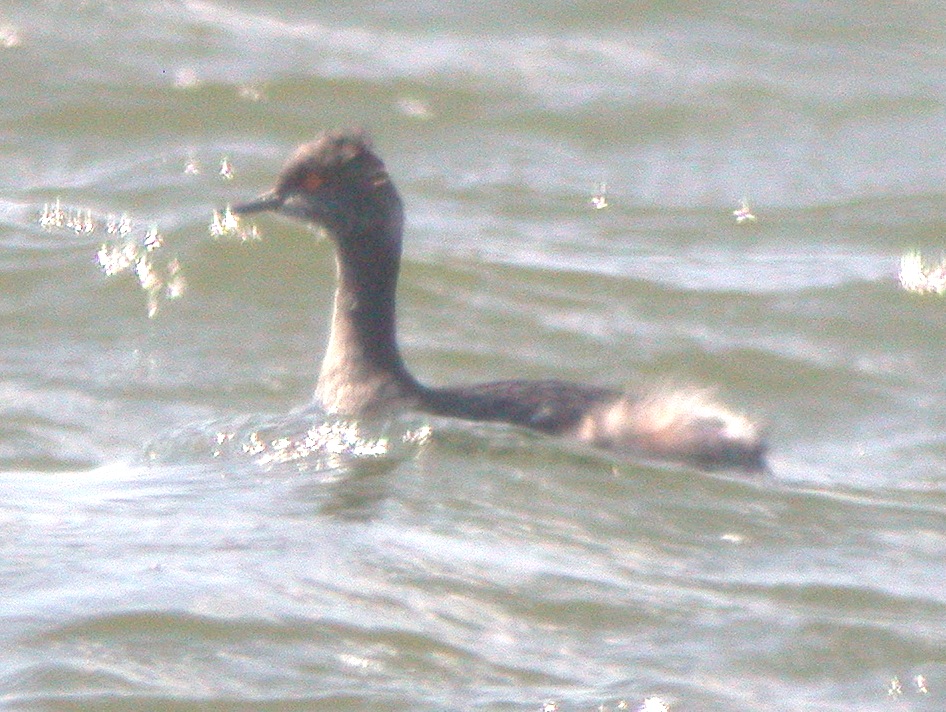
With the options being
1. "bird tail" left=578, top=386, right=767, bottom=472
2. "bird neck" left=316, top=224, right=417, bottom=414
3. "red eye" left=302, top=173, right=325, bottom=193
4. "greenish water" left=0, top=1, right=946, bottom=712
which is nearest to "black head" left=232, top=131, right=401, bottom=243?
"red eye" left=302, top=173, right=325, bottom=193

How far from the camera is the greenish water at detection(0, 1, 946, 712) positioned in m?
6.52

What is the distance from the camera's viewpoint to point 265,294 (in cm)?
1154

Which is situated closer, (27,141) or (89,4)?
(27,141)

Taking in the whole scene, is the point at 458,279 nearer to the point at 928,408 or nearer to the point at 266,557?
the point at 928,408

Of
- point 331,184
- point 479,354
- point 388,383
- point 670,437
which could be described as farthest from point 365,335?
point 479,354

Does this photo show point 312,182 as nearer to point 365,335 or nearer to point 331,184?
point 331,184

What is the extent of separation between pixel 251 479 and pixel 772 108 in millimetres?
6410

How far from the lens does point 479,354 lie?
10.8m

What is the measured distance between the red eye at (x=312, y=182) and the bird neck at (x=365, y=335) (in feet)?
0.95

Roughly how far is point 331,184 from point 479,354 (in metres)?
1.87

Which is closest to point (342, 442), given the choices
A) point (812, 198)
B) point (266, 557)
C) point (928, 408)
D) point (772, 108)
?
point (266, 557)

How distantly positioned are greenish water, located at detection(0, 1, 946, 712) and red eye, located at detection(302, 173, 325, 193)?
839mm

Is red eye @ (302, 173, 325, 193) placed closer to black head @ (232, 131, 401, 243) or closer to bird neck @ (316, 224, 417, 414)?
black head @ (232, 131, 401, 243)

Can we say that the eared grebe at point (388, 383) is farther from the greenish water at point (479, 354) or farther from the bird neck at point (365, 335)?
the greenish water at point (479, 354)
